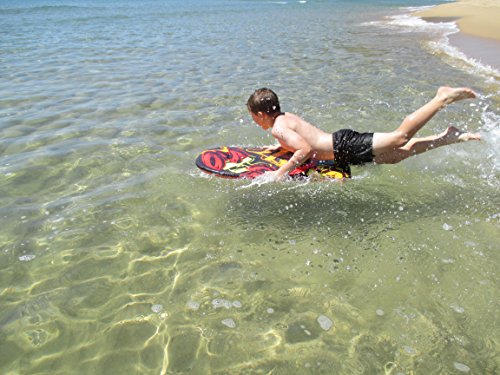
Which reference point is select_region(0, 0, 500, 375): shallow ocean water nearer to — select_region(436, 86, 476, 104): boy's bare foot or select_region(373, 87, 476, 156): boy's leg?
select_region(373, 87, 476, 156): boy's leg

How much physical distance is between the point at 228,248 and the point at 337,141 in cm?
215

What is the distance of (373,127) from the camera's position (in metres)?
7.17

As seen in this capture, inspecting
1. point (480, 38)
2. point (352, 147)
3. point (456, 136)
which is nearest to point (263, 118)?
point (352, 147)

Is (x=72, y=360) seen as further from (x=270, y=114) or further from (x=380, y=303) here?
(x=270, y=114)

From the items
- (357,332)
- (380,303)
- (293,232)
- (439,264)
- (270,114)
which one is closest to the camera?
(357,332)

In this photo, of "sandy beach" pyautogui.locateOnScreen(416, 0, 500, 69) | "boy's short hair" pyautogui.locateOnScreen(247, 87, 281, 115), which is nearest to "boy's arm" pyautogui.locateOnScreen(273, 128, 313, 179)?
"boy's short hair" pyautogui.locateOnScreen(247, 87, 281, 115)

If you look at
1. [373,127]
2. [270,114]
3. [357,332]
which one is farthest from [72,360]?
[373,127]

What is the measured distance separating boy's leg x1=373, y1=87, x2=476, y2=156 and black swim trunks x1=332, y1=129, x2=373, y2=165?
0.09 meters

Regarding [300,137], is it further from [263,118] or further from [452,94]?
[452,94]

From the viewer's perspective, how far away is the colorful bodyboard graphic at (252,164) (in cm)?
524

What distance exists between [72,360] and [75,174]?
319cm

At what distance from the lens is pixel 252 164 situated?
548 centimetres

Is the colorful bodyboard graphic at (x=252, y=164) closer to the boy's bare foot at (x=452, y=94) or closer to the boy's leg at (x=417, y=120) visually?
the boy's leg at (x=417, y=120)

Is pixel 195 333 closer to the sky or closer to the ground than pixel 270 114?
closer to the ground
